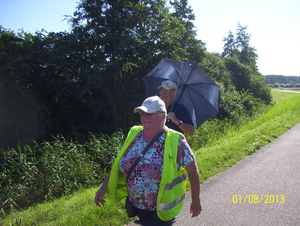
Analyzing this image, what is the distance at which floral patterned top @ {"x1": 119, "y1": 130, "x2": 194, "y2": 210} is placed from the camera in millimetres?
2168

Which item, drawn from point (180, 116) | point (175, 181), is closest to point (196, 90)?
point (180, 116)

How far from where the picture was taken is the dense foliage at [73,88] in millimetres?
6215

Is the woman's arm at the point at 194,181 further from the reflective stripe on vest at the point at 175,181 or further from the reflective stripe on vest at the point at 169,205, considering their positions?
the reflective stripe on vest at the point at 169,205

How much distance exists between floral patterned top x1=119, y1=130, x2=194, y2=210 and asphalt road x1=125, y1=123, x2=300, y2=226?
1.59 m

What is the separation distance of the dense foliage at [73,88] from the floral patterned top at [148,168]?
3.98m

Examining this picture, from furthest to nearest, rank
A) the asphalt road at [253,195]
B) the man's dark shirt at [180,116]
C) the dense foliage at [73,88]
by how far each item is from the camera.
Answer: the dense foliage at [73,88], the asphalt road at [253,195], the man's dark shirt at [180,116]

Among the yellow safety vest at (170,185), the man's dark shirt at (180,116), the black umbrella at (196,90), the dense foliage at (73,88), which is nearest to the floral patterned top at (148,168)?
the yellow safety vest at (170,185)

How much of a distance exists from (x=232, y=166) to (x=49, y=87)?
8.35m

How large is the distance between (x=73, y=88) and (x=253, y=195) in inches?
359

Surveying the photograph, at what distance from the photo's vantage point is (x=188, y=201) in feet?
13.7

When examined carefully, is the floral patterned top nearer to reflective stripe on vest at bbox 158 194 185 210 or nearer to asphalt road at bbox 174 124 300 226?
reflective stripe on vest at bbox 158 194 185 210

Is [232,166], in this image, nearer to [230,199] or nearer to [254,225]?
[230,199]

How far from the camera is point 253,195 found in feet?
14.4
